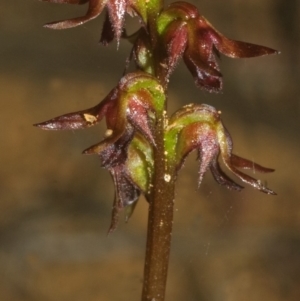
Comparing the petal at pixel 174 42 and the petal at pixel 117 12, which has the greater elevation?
the petal at pixel 117 12

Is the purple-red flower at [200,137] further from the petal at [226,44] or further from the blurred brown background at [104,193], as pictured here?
the blurred brown background at [104,193]

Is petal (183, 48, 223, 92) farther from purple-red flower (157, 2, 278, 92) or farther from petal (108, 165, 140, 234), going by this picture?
Result: petal (108, 165, 140, 234)

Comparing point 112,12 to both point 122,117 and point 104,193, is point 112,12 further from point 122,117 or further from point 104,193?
point 104,193

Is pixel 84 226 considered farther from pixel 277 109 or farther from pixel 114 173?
pixel 114 173

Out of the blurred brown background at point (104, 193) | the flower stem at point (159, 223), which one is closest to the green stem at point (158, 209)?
the flower stem at point (159, 223)

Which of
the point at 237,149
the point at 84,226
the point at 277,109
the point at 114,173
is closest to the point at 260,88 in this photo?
the point at 277,109

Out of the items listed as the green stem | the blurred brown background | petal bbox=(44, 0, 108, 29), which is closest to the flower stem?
the green stem

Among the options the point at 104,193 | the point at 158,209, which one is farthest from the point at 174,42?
the point at 104,193
